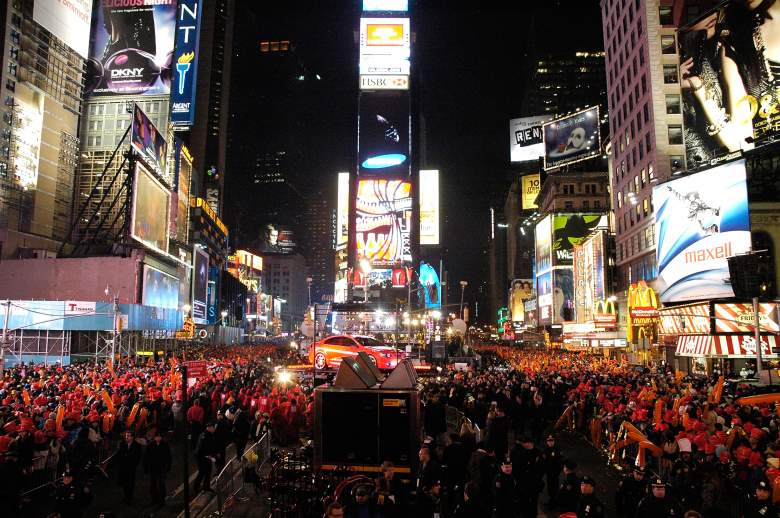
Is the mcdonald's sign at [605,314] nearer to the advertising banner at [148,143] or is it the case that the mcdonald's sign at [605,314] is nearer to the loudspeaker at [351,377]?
the advertising banner at [148,143]

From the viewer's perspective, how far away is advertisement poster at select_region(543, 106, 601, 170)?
2943 inches

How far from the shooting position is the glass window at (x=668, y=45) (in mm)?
47938

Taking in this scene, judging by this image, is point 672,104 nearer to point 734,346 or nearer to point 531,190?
point 734,346

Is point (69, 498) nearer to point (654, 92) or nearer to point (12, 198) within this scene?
point (654, 92)

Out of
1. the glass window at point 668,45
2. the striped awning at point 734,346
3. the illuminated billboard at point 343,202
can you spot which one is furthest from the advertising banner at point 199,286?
the striped awning at point 734,346

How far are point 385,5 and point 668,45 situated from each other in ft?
220

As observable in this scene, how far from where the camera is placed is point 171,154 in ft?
240

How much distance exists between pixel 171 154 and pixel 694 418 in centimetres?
7002

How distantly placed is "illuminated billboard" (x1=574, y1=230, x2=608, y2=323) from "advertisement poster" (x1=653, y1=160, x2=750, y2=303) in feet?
64.5

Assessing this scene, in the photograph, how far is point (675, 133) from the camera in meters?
47.3

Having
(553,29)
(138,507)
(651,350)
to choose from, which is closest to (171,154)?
(651,350)

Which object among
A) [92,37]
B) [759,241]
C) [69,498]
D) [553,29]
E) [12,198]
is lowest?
[69,498]

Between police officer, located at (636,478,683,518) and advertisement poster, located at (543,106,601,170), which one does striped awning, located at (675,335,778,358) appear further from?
advertisement poster, located at (543,106,601,170)

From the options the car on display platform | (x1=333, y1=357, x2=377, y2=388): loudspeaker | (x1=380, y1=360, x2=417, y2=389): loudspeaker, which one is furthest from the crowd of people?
the car on display platform
